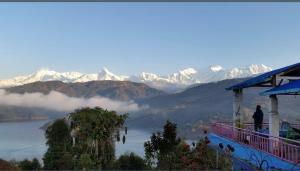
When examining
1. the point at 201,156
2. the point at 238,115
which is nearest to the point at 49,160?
the point at 201,156

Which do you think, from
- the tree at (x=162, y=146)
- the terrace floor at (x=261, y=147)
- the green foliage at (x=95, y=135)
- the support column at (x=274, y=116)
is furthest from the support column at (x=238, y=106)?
the green foliage at (x=95, y=135)

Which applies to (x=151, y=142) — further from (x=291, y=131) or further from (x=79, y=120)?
(x=291, y=131)

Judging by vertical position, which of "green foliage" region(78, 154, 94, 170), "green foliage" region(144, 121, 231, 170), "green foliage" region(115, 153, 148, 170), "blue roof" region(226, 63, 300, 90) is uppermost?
"blue roof" region(226, 63, 300, 90)

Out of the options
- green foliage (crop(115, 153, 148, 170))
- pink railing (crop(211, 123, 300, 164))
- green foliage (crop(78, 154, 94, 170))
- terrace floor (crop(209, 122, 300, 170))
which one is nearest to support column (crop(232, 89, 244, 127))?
terrace floor (crop(209, 122, 300, 170))

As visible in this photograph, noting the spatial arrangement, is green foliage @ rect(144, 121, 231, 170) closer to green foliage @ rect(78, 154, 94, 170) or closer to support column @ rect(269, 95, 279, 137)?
green foliage @ rect(78, 154, 94, 170)

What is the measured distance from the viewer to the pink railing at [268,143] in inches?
483

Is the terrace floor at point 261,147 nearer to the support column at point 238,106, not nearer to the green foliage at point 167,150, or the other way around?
the support column at point 238,106

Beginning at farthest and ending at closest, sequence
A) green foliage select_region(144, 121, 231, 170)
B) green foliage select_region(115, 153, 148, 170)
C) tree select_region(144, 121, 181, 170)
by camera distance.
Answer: green foliage select_region(115, 153, 148, 170) → tree select_region(144, 121, 181, 170) → green foliage select_region(144, 121, 231, 170)

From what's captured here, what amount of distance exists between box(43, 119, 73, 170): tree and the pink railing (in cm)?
4336

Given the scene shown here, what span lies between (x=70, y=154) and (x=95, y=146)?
37.4 ft

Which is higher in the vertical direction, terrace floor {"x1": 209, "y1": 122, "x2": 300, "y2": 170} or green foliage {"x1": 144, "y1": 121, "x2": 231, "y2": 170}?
terrace floor {"x1": 209, "y1": 122, "x2": 300, "y2": 170}

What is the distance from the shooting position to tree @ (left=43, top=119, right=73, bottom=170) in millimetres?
62784

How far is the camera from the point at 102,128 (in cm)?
5288

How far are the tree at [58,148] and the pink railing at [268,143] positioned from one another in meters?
43.4
